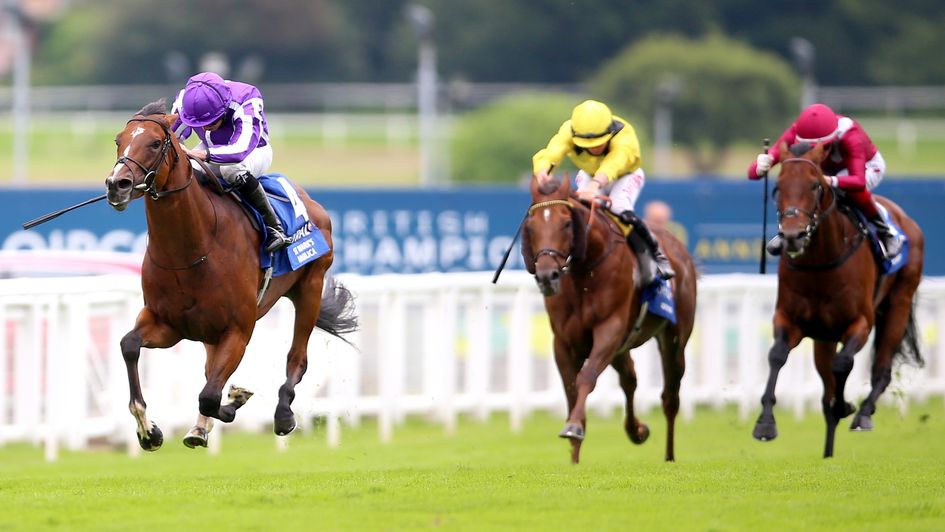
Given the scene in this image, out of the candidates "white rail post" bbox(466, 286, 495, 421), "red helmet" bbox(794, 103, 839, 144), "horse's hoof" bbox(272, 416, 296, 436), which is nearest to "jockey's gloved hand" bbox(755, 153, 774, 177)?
"red helmet" bbox(794, 103, 839, 144)

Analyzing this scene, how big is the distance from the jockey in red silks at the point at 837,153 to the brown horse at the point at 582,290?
0.88 m

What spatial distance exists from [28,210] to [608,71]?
94.8 ft

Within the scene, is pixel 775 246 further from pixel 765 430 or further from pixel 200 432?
pixel 200 432

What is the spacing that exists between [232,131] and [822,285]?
334 centimetres

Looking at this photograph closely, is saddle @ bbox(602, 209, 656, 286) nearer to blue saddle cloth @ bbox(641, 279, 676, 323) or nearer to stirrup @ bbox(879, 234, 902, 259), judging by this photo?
blue saddle cloth @ bbox(641, 279, 676, 323)

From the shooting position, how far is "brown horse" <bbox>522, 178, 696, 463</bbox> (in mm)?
8211

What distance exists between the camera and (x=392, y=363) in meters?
11.8

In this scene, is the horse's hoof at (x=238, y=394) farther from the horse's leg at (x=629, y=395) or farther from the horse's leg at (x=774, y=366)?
the horse's leg at (x=774, y=366)

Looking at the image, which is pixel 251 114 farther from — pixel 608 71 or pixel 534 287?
pixel 608 71

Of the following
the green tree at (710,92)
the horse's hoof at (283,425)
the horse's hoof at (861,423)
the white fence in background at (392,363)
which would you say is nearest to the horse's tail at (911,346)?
the white fence in background at (392,363)

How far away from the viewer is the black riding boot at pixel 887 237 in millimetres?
9547

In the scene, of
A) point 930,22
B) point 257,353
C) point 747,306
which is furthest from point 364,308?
point 930,22

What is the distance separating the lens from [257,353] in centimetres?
1105

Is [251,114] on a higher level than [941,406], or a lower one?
higher
